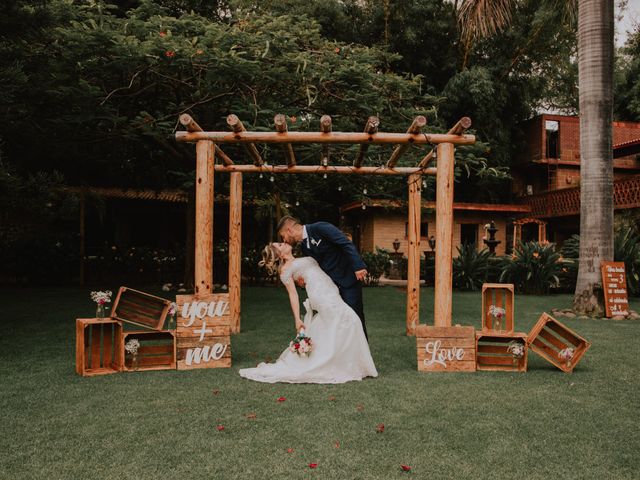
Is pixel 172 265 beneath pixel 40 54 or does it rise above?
beneath

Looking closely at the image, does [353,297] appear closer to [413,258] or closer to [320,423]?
[320,423]

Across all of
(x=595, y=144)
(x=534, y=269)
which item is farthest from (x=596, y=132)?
(x=534, y=269)

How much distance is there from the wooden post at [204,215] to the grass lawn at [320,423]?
1131mm

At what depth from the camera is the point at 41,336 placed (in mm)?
7797

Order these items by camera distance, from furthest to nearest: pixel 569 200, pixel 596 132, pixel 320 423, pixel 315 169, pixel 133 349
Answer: pixel 569 200
pixel 596 132
pixel 315 169
pixel 133 349
pixel 320 423

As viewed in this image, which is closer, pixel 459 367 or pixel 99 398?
pixel 99 398

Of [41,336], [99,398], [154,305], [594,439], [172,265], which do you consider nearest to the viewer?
[594,439]

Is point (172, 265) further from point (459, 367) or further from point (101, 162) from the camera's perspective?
point (459, 367)

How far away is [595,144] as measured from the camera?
10.5 metres

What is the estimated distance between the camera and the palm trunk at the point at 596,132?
10.3 meters

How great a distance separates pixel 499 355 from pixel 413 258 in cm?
278

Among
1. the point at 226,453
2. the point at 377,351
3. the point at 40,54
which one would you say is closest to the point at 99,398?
the point at 226,453

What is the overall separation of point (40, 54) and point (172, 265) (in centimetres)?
1002

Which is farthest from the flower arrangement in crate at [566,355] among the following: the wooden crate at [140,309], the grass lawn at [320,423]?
the wooden crate at [140,309]
